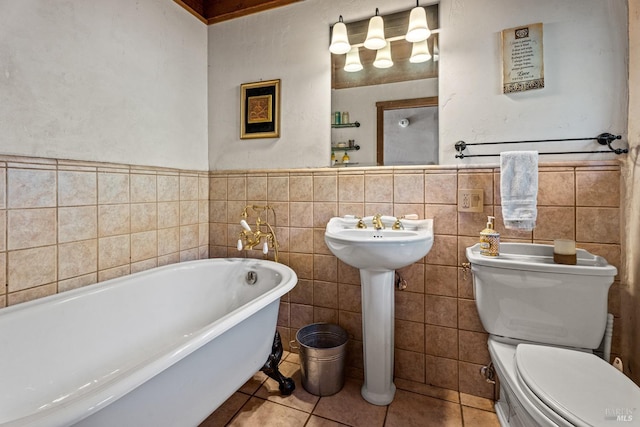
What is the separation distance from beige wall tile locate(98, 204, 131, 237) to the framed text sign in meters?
2.04

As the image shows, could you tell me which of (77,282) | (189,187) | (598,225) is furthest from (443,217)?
(77,282)

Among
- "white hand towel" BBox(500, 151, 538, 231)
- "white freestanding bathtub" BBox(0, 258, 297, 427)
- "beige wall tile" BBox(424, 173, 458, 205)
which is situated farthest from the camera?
"beige wall tile" BBox(424, 173, 458, 205)

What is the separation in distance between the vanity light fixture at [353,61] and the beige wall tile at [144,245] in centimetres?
152

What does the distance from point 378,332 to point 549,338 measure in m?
0.69

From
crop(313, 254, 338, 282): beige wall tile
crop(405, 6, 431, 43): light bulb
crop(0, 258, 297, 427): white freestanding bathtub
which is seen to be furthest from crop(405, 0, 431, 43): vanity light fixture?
crop(0, 258, 297, 427): white freestanding bathtub

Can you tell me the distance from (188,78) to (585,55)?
219 centimetres

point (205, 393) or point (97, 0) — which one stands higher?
point (97, 0)

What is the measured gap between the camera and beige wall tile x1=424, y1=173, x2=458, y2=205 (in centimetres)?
157

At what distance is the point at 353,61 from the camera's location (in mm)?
1808

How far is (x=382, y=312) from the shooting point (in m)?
1.48

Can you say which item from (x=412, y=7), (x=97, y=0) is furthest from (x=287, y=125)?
(x=97, y=0)

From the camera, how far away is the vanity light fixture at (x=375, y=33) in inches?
65.8

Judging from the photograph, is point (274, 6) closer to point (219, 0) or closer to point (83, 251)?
point (219, 0)

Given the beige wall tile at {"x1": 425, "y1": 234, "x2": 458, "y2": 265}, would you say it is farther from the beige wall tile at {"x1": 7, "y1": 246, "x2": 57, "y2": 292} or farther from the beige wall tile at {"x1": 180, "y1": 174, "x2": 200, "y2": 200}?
the beige wall tile at {"x1": 7, "y1": 246, "x2": 57, "y2": 292}
